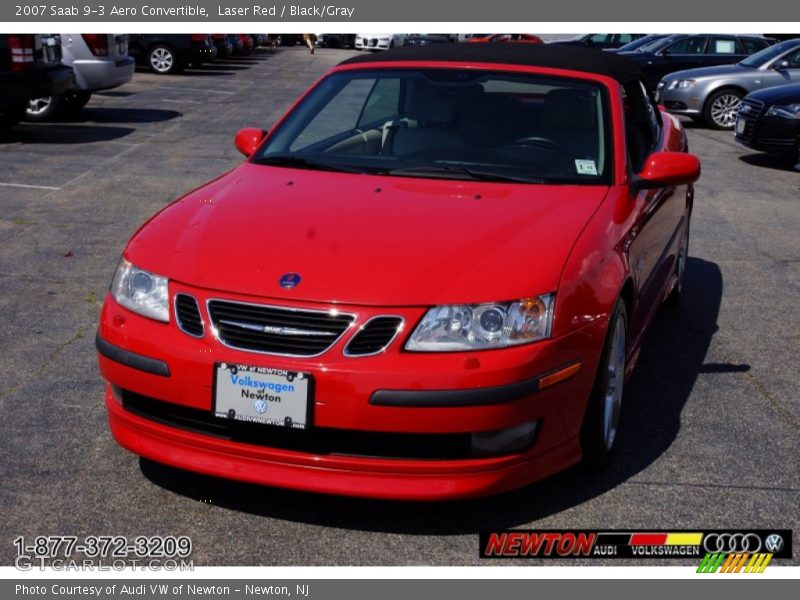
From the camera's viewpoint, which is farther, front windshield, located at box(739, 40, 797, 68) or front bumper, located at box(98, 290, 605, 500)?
front windshield, located at box(739, 40, 797, 68)

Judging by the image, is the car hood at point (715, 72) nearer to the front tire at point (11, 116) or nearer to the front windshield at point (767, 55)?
the front windshield at point (767, 55)

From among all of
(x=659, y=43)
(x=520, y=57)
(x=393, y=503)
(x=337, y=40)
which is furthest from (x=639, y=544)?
(x=337, y=40)

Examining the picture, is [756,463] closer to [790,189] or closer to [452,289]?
[452,289]

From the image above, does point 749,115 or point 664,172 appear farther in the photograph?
point 749,115

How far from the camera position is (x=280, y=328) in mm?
3619

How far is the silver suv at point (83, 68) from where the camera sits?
15.2 m

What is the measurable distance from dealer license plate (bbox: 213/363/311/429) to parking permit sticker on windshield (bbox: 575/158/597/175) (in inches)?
71.4

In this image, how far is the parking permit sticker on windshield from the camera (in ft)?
15.7

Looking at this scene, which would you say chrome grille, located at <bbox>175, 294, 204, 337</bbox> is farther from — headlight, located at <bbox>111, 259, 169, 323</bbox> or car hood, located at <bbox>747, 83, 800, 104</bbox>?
car hood, located at <bbox>747, 83, 800, 104</bbox>

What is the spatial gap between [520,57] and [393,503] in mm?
2460

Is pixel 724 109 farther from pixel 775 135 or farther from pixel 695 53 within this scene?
pixel 695 53

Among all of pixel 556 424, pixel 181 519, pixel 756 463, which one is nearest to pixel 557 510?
pixel 556 424

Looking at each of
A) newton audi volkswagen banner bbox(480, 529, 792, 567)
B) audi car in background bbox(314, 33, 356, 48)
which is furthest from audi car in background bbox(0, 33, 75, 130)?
audi car in background bbox(314, 33, 356, 48)

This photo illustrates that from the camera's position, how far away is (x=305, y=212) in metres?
4.30
